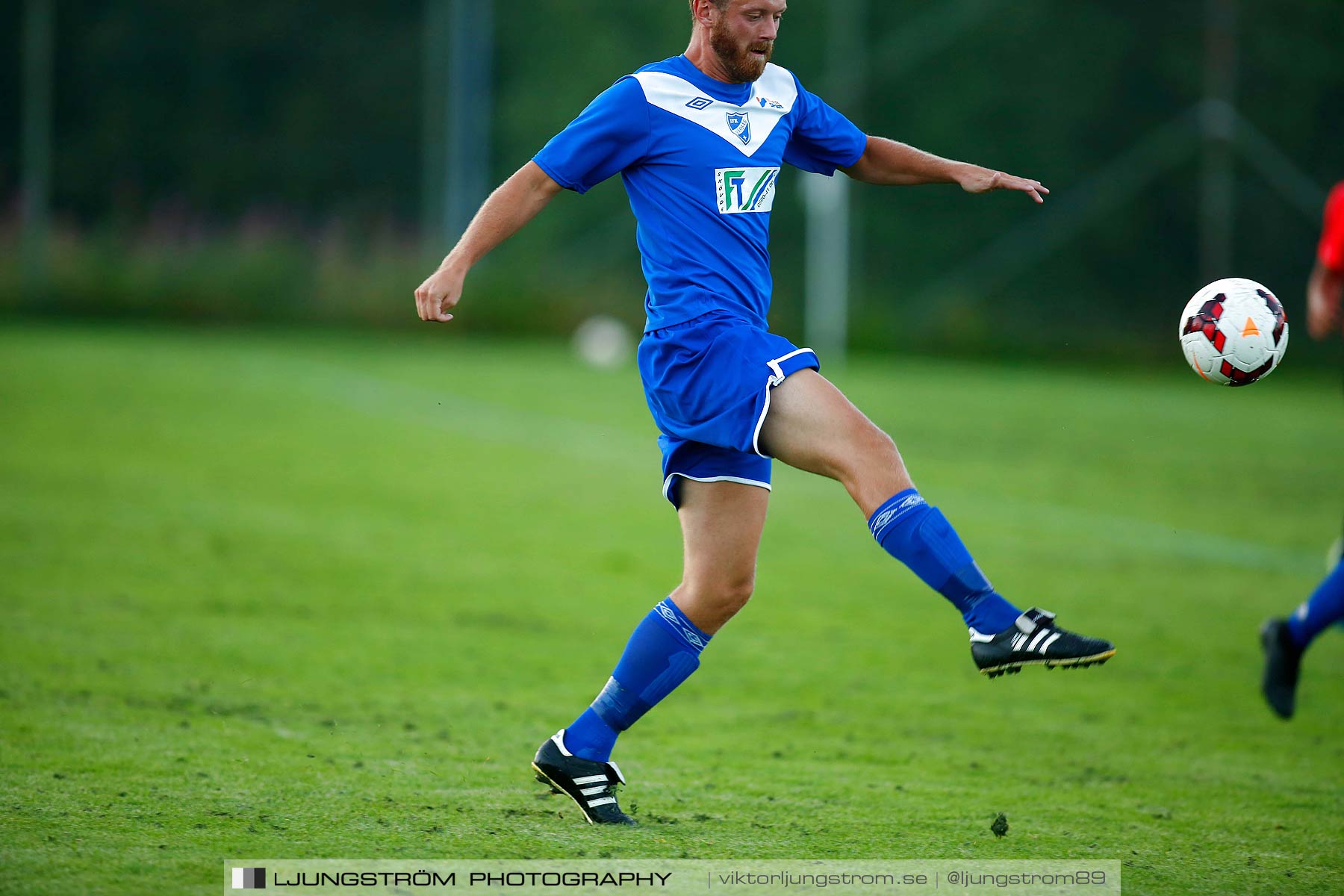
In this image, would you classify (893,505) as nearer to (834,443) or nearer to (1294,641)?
(834,443)

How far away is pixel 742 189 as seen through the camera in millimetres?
4117

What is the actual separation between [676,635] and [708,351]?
31.7 inches

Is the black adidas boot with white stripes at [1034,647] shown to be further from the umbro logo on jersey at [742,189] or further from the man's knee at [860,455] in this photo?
the umbro logo on jersey at [742,189]

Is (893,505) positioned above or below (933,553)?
above

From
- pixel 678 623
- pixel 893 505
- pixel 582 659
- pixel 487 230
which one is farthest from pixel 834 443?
pixel 582 659

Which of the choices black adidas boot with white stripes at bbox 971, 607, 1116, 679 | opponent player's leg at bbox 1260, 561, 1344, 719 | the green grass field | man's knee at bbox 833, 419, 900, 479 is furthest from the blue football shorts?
opponent player's leg at bbox 1260, 561, 1344, 719

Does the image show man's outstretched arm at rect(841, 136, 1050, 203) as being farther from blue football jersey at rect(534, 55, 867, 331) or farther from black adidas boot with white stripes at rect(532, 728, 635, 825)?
black adidas boot with white stripes at rect(532, 728, 635, 825)

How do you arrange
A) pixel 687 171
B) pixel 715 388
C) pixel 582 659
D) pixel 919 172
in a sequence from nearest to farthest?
pixel 715 388 → pixel 687 171 → pixel 919 172 → pixel 582 659

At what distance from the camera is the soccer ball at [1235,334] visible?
4.59 m

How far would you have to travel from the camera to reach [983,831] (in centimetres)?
408

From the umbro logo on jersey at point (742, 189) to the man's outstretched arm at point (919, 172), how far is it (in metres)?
0.36

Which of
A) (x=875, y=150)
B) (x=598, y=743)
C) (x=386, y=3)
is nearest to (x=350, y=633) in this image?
(x=598, y=743)

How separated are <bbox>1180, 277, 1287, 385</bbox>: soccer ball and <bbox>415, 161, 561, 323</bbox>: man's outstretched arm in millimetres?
2025

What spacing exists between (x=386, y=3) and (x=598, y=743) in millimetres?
27169
